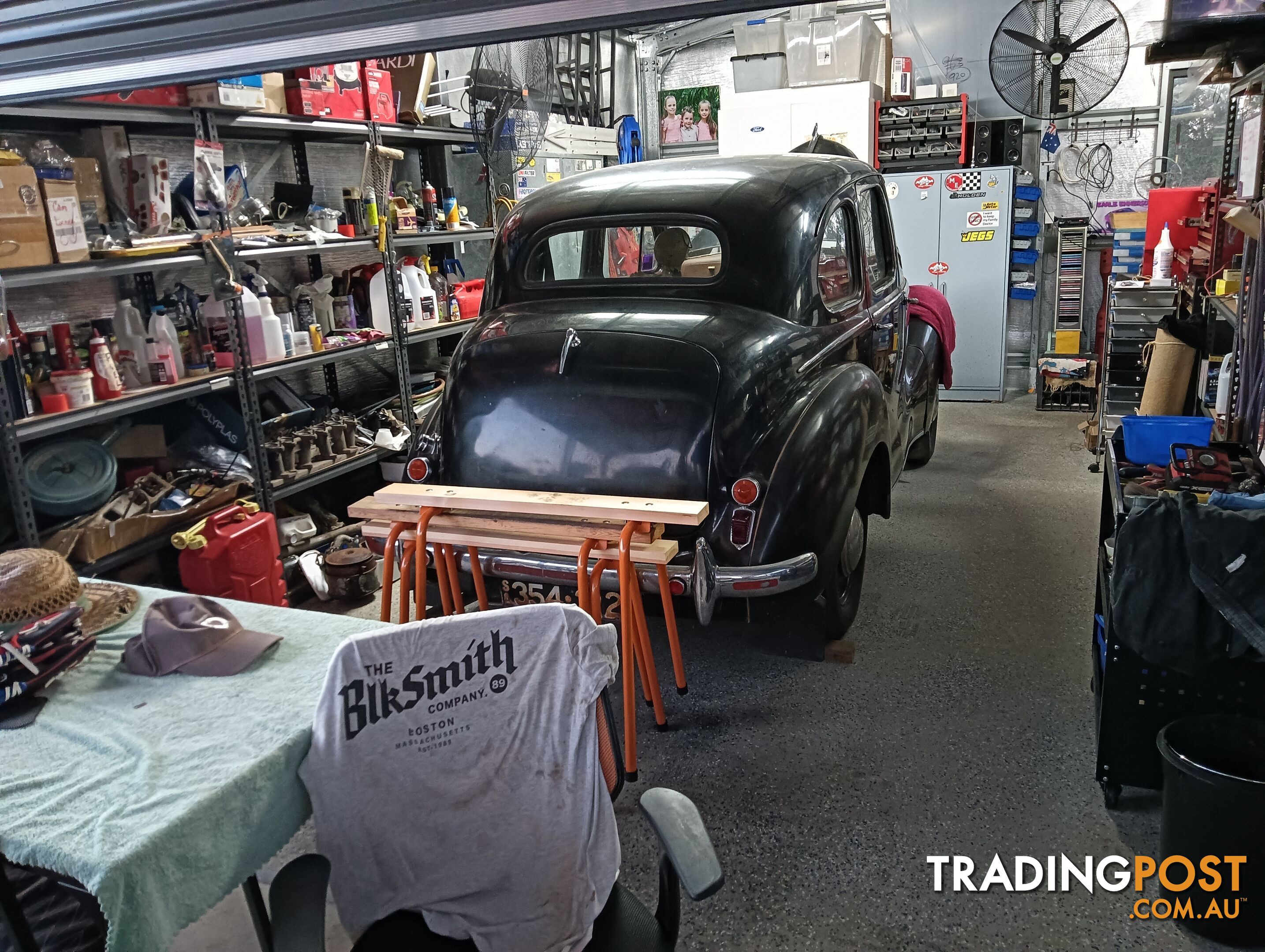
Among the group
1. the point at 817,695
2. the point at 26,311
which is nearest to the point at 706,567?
the point at 817,695

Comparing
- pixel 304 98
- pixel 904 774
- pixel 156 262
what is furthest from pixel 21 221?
pixel 904 774

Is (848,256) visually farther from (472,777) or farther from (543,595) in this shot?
(472,777)

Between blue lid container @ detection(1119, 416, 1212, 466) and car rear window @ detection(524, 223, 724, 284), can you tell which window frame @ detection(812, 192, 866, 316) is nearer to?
car rear window @ detection(524, 223, 724, 284)

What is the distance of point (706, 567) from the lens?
289 centimetres

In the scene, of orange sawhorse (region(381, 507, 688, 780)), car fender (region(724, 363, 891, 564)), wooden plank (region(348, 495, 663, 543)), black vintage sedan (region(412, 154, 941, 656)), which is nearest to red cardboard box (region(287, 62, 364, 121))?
black vintage sedan (region(412, 154, 941, 656))

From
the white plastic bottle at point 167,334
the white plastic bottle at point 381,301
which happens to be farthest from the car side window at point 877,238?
the white plastic bottle at point 167,334

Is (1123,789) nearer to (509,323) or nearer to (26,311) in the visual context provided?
(509,323)

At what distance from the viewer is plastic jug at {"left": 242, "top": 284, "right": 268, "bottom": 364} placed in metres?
4.23

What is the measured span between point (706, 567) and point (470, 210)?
4183mm

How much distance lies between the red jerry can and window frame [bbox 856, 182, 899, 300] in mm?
2876

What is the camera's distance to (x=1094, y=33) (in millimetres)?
6539

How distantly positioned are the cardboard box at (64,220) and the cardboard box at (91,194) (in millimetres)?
220

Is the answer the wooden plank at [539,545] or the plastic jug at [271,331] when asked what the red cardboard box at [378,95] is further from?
the wooden plank at [539,545]

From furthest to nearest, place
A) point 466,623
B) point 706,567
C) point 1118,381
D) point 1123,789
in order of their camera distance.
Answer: point 1118,381 → point 706,567 → point 1123,789 → point 466,623
